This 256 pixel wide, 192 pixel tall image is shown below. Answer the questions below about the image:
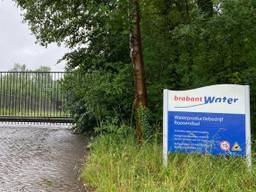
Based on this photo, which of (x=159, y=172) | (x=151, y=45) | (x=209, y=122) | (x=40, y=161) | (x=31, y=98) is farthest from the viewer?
(x=31, y=98)

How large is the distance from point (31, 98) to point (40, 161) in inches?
318

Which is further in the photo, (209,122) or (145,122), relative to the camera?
(145,122)

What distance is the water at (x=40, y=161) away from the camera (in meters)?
5.97

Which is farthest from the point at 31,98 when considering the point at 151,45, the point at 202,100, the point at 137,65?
the point at 202,100

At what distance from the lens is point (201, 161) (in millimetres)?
5711

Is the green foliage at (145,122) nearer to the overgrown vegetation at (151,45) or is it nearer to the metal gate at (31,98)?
the overgrown vegetation at (151,45)

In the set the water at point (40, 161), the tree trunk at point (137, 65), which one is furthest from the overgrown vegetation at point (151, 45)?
the water at point (40, 161)

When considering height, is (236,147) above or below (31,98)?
below

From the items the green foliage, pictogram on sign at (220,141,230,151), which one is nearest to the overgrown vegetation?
the green foliage

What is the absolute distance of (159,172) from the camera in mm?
5895

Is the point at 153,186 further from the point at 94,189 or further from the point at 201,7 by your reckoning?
the point at 201,7

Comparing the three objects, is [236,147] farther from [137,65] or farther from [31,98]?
[31,98]

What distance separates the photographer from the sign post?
597 centimetres

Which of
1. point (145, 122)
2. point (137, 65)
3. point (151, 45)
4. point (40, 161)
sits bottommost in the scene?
point (40, 161)
